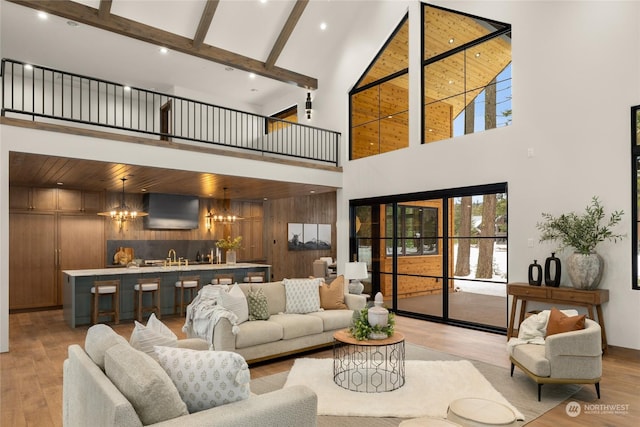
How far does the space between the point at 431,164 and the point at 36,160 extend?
20.1 ft

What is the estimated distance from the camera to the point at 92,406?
2.09 meters

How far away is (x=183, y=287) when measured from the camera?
309 inches

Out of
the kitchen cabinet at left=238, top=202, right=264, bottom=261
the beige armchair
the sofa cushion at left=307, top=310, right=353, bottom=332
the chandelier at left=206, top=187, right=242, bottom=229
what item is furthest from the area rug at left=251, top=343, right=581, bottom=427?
the kitchen cabinet at left=238, top=202, right=264, bottom=261

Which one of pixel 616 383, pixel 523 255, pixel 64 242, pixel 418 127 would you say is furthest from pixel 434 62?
pixel 64 242

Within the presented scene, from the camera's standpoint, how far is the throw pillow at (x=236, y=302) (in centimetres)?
485

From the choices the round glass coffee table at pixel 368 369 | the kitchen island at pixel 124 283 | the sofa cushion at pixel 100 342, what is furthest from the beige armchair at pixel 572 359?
the kitchen island at pixel 124 283

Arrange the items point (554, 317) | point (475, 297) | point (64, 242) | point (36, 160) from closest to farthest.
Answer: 1. point (554, 317)
2. point (36, 160)
3. point (475, 297)
4. point (64, 242)

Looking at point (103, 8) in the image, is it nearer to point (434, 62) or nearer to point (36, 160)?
point (36, 160)

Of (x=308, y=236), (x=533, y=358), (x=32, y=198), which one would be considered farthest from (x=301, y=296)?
(x=308, y=236)

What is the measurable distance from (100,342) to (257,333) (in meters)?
Answer: 2.46

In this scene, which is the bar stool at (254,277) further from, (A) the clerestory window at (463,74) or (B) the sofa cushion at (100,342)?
(B) the sofa cushion at (100,342)

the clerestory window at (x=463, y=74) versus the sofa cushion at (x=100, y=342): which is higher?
the clerestory window at (x=463, y=74)

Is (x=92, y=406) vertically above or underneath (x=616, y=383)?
above

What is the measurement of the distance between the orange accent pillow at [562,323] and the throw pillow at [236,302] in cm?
325
